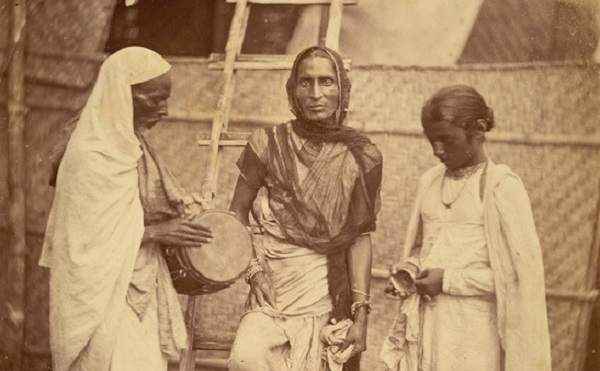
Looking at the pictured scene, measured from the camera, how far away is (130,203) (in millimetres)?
3967

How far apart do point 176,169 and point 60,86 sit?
23.1 inches

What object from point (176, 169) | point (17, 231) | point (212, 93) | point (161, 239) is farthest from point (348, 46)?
point (17, 231)

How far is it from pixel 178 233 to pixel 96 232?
30 cm

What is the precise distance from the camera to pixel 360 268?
4.20 metres

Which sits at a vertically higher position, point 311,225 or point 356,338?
point 311,225

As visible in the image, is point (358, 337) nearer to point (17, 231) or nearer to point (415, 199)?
point (415, 199)

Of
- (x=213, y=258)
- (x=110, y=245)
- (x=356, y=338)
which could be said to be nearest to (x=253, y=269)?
(x=213, y=258)

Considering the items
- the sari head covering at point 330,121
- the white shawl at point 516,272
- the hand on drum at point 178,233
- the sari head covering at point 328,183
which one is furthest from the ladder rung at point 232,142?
the white shawl at point 516,272

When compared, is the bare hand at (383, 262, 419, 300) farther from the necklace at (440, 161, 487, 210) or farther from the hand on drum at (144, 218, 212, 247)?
the hand on drum at (144, 218, 212, 247)

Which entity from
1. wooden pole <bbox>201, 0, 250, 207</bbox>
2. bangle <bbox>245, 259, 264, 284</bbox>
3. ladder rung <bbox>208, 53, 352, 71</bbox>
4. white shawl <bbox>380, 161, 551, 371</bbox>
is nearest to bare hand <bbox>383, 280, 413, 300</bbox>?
white shawl <bbox>380, 161, 551, 371</bbox>

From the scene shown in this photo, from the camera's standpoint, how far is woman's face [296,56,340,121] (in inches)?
166

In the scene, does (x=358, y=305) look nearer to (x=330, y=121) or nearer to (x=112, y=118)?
(x=330, y=121)

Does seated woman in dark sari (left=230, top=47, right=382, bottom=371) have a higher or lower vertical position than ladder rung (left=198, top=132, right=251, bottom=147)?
lower

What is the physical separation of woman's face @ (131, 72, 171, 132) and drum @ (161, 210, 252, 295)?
400 mm
